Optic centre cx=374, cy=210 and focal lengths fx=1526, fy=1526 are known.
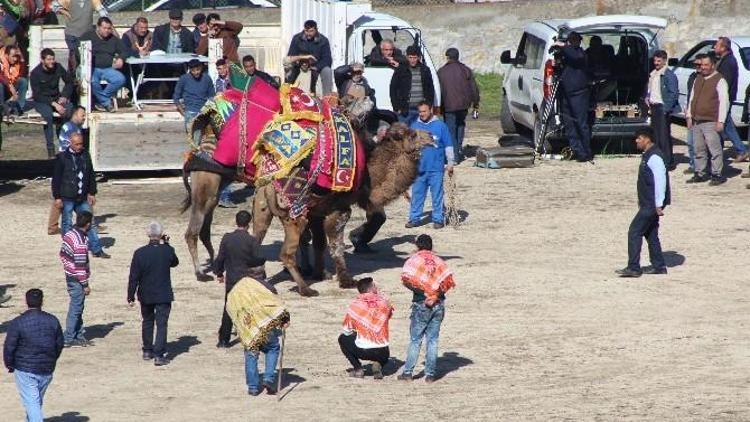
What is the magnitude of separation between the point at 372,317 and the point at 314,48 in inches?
451

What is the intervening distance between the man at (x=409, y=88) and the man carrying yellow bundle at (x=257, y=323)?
10.6 meters

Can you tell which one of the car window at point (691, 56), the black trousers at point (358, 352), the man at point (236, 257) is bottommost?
the black trousers at point (358, 352)

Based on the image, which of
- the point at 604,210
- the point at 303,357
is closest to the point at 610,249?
the point at 604,210

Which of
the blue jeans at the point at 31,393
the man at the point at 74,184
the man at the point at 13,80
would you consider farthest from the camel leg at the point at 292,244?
the man at the point at 13,80

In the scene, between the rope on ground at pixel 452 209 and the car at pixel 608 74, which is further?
the car at pixel 608 74

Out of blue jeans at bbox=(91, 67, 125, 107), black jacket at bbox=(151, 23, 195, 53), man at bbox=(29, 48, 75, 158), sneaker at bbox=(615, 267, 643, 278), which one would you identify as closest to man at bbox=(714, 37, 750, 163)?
sneaker at bbox=(615, 267, 643, 278)

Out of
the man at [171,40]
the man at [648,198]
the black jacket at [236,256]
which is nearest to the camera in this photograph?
the black jacket at [236,256]

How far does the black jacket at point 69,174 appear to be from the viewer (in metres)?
19.5

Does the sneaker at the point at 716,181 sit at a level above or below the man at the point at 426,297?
below

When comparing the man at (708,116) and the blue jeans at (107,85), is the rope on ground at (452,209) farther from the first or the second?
the blue jeans at (107,85)

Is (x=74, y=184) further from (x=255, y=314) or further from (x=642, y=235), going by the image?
(x=642, y=235)

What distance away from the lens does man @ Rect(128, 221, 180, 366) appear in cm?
1480

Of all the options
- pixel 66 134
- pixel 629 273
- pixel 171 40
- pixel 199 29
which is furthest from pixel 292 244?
pixel 199 29

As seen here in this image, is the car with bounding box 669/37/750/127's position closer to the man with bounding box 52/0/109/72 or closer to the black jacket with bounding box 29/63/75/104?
the man with bounding box 52/0/109/72
